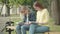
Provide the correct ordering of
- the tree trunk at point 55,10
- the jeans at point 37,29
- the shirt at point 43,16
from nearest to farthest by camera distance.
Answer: the jeans at point 37,29, the shirt at point 43,16, the tree trunk at point 55,10

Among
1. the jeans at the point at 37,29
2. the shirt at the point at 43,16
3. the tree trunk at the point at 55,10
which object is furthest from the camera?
the tree trunk at the point at 55,10

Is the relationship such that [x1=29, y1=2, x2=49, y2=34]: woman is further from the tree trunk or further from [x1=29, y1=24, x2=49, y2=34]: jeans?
the tree trunk

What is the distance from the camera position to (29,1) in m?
15.6

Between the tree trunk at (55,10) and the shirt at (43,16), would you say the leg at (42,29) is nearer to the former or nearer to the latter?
the shirt at (43,16)

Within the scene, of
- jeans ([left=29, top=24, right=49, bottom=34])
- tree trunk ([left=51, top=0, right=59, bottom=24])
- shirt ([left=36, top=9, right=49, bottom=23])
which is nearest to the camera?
jeans ([left=29, top=24, right=49, bottom=34])

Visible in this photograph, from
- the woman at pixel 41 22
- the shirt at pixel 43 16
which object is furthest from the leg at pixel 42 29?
the shirt at pixel 43 16

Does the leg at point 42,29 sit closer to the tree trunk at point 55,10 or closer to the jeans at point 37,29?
the jeans at point 37,29

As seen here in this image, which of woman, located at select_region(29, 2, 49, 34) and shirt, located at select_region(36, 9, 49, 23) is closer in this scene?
woman, located at select_region(29, 2, 49, 34)

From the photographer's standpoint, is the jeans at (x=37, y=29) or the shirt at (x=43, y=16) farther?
the shirt at (x=43, y=16)

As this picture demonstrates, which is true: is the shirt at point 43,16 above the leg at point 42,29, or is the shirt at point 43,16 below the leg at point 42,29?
above

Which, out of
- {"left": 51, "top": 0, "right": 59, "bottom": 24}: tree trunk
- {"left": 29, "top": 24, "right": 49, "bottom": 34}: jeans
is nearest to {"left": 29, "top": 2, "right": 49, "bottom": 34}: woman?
{"left": 29, "top": 24, "right": 49, "bottom": 34}: jeans

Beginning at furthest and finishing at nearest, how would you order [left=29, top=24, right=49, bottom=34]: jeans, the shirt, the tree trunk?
1. the tree trunk
2. the shirt
3. [left=29, top=24, right=49, bottom=34]: jeans

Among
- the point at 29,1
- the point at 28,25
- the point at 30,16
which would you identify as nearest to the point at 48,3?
the point at 29,1

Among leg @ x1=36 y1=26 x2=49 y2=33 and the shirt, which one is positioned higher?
the shirt
